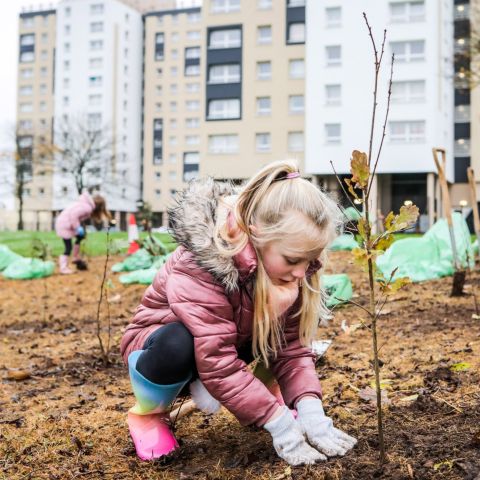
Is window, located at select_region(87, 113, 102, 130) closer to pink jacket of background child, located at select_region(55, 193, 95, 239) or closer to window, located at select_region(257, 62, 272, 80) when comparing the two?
window, located at select_region(257, 62, 272, 80)

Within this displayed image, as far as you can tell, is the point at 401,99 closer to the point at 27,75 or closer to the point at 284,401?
the point at 284,401

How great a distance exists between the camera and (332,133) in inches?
999

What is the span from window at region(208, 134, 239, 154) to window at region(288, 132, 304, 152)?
2.85 m

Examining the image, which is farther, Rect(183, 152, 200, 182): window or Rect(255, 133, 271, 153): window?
Rect(183, 152, 200, 182): window

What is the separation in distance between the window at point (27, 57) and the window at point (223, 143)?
97.7ft

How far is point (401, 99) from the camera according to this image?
81.1 ft

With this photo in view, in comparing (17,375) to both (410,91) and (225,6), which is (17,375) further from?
(225,6)

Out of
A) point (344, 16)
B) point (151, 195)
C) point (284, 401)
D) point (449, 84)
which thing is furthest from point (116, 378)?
point (151, 195)

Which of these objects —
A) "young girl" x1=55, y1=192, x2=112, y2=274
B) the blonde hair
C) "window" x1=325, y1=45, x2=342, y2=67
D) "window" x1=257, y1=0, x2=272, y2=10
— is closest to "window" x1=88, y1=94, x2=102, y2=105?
"window" x1=257, y1=0, x2=272, y2=10

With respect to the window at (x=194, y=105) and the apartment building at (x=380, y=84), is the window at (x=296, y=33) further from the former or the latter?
the window at (x=194, y=105)

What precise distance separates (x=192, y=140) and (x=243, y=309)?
5027cm

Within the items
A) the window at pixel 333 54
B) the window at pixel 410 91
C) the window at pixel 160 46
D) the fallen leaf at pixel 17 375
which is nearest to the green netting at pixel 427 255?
the fallen leaf at pixel 17 375

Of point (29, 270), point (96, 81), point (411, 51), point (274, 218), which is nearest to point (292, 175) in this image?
point (274, 218)

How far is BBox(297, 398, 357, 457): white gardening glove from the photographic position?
73.0 inches
